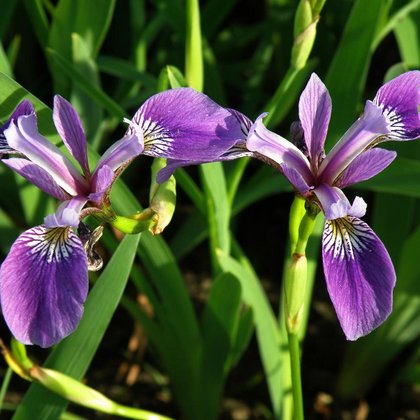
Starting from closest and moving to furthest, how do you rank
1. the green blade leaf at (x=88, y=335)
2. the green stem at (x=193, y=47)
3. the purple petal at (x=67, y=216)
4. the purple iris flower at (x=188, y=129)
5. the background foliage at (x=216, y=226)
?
the purple petal at (x=67, y=216) → the purple iris flower at (x=188, y=129) → the green blade leaf at (x=88, y=335) → the green stem at (x=193, y=47) → the background foliage at (x=216, y=226)

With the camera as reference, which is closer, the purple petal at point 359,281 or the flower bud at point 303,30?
the purple petal at point 359,281

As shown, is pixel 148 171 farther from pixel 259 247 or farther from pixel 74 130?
pixel 74 130

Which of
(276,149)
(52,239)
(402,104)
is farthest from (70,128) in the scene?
(402,104)

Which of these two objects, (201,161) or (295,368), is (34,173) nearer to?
(201,161)

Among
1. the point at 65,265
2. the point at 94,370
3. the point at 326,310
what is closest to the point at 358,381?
the point at 326,310

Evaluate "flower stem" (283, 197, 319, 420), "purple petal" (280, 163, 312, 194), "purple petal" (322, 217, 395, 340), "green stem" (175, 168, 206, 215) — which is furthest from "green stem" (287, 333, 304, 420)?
"green stem" (175, 168, 206, 215)

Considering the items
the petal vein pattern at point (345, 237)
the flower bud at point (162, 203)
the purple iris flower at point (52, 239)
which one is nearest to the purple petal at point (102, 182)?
the purple iris flower at point (52, 239)

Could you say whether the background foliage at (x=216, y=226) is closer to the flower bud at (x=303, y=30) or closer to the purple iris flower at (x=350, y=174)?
the flower bud at (x=303, y=30)

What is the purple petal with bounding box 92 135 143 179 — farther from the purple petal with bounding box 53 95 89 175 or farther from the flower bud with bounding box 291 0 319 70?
the flower bud with bounding box 291 0 319 70

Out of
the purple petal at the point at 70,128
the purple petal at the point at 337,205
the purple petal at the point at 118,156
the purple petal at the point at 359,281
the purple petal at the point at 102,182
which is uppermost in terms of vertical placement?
the purple petal at the point at 70,128
